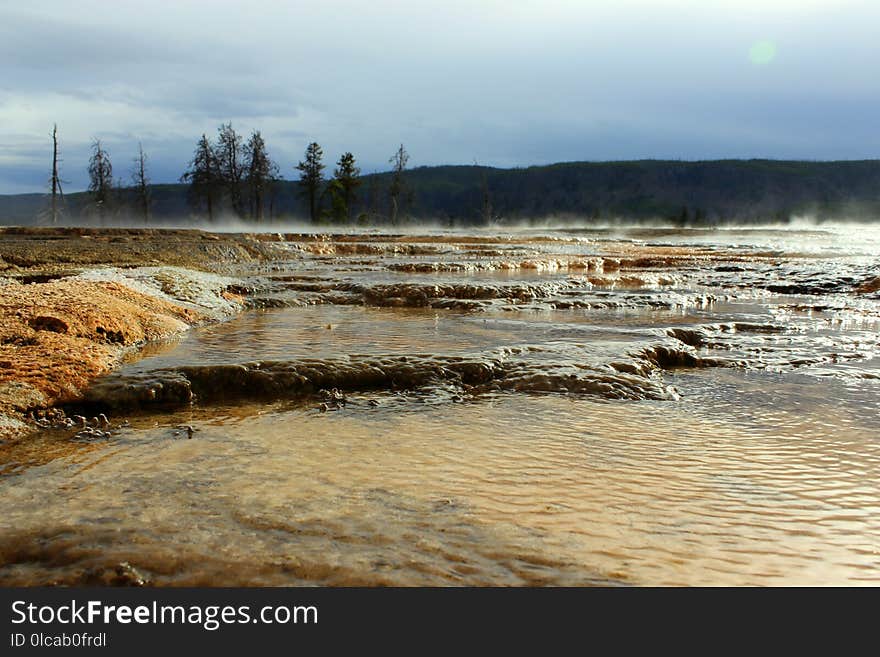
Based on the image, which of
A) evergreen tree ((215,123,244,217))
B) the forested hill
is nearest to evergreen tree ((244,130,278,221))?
evergreen tree ((215,123,244,217))

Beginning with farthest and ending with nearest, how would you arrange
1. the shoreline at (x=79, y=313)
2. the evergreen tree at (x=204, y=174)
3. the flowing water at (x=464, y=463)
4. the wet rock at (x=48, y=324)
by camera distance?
the evergreen tree at (x=204, y=174)
the wet rock at (x=48, y=324)
the shoreline at (x=79, y=313)
the flowing water at (x=464, y=463)

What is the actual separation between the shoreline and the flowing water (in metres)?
0.22

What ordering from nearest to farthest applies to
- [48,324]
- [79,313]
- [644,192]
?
[48,324], [79,313], [644,192]

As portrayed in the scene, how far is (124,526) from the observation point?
2014 millimetres

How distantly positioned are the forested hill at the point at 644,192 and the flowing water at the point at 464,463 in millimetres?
86167

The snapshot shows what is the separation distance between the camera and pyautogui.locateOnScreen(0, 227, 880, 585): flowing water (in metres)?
1.84

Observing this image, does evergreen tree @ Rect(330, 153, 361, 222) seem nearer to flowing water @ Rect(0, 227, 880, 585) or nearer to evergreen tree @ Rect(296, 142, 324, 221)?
evergreen tree @ Rect(296, 142, 324, 221)

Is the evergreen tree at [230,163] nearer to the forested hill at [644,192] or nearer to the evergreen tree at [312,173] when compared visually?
the evergreen tree at [312,173]

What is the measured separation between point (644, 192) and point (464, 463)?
379 feet

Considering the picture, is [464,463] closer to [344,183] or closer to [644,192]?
[344,183]

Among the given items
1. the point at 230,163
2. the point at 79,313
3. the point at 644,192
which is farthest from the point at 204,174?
the point at 644,192

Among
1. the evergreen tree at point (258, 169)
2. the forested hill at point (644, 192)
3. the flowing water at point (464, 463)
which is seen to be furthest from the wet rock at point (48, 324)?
the forested hill at point (644, 192)

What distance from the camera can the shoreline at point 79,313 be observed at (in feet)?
10.7

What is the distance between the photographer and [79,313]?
4445mm
